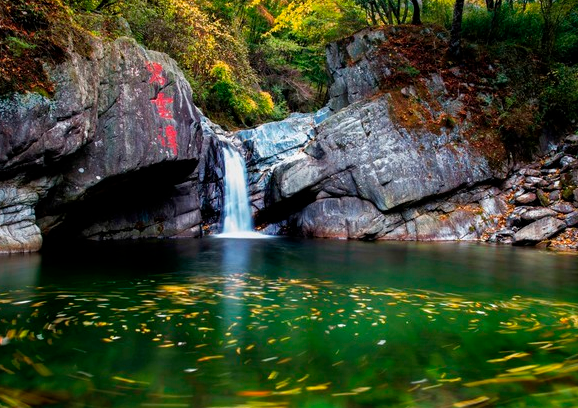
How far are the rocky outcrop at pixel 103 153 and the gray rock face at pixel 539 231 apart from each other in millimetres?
10083

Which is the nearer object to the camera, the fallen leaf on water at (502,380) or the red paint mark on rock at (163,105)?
the fallen leaf on water at (502,380)

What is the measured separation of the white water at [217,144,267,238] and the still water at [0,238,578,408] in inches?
323

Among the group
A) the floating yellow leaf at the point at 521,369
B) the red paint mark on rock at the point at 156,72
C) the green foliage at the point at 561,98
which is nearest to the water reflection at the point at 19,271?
the red paint mark on rock at the point at 156,72

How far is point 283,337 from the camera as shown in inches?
158

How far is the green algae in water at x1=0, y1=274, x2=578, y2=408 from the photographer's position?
9.24 ft

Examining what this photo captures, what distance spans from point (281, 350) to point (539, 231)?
12.0 metres

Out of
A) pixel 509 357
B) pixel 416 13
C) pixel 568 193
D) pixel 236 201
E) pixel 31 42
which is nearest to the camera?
pixel 509 357

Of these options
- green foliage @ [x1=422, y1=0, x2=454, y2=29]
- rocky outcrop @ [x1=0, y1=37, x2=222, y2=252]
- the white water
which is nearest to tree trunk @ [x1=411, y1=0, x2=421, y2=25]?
green foliage @ [x1=422, y1=0, x2=454, y2=29]

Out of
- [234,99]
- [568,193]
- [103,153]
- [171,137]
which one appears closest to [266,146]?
[234,99]

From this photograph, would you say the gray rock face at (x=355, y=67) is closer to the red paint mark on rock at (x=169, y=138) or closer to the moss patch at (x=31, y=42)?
the red paint mark on rock at (x=169, y=138)

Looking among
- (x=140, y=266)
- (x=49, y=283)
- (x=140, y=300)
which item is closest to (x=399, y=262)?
(x=140, y=266)

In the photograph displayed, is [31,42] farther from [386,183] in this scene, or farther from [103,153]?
[386,183]

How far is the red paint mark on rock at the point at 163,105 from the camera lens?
1217 cm

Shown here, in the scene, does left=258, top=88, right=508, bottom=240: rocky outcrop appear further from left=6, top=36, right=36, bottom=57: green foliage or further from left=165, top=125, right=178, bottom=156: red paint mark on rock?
left=6, top=36, right=36, bottom=57: green foliage
